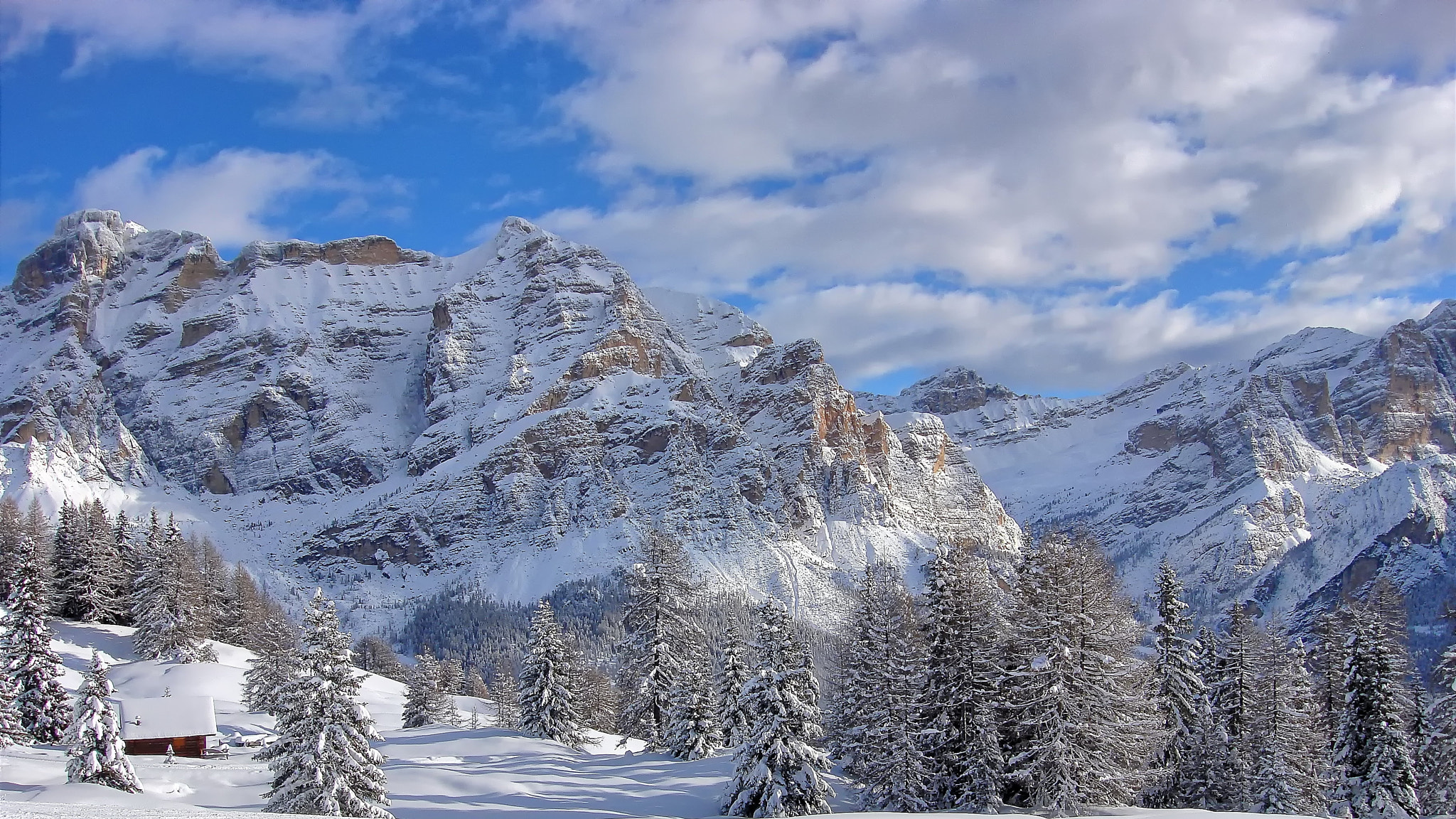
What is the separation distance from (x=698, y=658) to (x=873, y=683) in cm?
1897

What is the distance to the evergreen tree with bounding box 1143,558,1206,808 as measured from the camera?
4031cm

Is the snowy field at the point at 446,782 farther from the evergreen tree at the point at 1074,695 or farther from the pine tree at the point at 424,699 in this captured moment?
the pine tree at the point at 424,699

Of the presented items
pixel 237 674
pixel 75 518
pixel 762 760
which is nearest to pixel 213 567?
pixel 75 518

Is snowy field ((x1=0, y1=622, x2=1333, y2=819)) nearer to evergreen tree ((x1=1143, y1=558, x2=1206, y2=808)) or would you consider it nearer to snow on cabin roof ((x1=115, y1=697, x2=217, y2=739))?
snow on cabin roof ((x1=115, y1=697, x2=217, y2=739))

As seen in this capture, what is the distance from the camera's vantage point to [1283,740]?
137 feet

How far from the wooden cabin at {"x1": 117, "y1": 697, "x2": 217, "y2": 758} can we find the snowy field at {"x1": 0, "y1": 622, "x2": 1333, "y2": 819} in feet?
6.92

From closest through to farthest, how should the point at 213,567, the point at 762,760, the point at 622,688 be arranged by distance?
1. the point at 762,760
2. the point at 622,688
3. the point at 213,567

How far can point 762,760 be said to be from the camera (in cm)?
3622

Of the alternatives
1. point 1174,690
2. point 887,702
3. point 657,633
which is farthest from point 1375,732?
point 657,633

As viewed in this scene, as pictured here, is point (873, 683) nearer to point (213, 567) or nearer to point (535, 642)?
point (535, 642)

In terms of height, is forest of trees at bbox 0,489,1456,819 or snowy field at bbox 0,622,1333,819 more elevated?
forest of trees at bbox 0,489,1456,819

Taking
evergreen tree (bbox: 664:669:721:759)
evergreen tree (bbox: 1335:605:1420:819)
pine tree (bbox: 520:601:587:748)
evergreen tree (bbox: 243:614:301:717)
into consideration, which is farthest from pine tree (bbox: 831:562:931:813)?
evergreen tree (bbox: 243:614:301:717)

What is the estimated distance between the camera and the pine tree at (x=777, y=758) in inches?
1420

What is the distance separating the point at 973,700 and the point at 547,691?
29642mm
